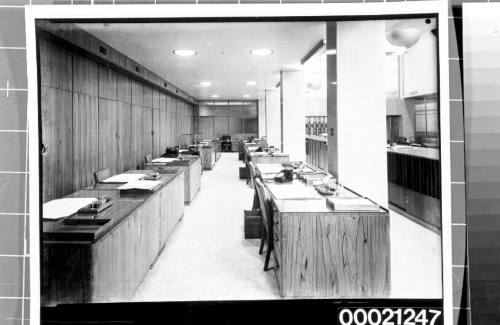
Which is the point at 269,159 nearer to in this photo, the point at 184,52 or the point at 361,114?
the point at 184,52

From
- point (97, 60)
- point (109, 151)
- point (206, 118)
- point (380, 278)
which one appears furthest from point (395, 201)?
point (206, 118)

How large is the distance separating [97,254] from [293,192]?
158cm

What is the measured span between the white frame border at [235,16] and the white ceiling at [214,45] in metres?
0.69

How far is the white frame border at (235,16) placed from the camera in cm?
181

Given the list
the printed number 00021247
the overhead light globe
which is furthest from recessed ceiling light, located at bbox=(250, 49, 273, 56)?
the printed number 00021247

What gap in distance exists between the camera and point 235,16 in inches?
72.7

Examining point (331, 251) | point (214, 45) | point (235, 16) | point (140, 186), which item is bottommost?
point (331, 251)

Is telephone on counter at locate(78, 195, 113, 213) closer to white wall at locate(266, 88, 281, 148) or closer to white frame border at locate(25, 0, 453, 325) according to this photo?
white frame border at locate(25, 0, 453, 325)

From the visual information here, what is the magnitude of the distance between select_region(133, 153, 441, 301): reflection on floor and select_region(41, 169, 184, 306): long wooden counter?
0.59ft

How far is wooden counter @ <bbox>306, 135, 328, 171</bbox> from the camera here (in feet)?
32.4

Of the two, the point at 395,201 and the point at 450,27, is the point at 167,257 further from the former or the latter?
the point at 395,201

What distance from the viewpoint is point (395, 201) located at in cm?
562

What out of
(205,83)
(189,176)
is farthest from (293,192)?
(205,83)

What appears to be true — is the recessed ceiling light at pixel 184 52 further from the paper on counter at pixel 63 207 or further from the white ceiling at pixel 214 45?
the paper on counter at pixel 63 207
